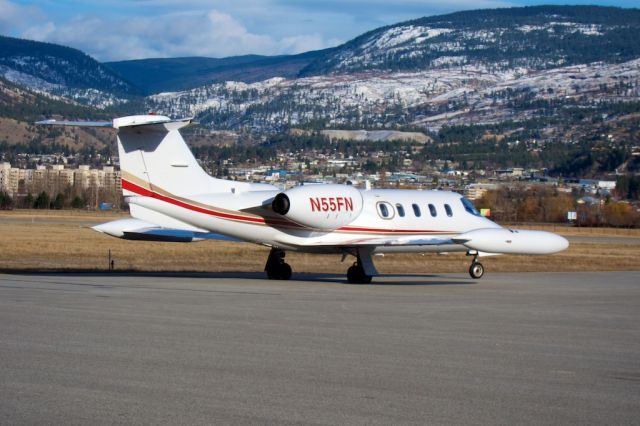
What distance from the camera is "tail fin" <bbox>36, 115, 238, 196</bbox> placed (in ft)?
95.7

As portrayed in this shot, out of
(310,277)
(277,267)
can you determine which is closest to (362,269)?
(277,267)

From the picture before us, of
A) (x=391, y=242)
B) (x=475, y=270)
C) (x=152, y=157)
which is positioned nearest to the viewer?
(x=152, y=157)

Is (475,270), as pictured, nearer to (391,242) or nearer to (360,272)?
(360,272)

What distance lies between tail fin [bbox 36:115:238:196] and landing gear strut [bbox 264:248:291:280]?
3.66m

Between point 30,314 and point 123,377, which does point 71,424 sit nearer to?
point 123,377

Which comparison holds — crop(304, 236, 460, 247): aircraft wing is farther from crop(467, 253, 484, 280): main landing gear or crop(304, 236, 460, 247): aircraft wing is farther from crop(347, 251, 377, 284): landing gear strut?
crop(467, 253, 484, 280): main landing gear

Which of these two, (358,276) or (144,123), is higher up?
(144,123)

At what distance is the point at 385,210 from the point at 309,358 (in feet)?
59.3

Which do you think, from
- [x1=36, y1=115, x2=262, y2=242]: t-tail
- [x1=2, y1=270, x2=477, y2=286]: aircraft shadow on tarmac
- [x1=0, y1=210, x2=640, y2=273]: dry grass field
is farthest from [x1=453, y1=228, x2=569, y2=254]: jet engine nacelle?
[x1=0, y1=210, x2=640, y2=273]: dry grass field

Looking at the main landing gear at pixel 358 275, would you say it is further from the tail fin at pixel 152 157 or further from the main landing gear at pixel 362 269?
the tail fin at pixel 152 157

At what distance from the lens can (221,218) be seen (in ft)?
98.1

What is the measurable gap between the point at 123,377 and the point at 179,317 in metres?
6.76

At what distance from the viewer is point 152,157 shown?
29.4 meters

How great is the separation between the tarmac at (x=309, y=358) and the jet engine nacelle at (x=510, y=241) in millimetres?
4539
